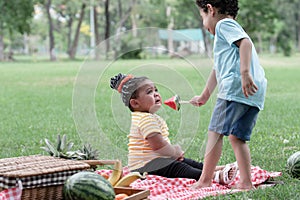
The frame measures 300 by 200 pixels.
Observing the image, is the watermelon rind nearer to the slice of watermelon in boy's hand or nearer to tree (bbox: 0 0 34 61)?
the slice of watermelon in boy's hand

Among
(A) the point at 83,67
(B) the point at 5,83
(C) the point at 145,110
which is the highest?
(A) the point at 83,67

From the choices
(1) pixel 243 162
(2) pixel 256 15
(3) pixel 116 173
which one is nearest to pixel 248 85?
(1) pixel 243 162

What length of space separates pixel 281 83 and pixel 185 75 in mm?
12607

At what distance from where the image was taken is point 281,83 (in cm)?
1683

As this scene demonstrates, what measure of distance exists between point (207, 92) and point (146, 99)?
45cm

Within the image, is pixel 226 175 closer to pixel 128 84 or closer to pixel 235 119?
pixel 235 119

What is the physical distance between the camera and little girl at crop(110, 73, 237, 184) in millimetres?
4539

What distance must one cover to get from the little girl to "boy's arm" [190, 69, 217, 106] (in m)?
0.27

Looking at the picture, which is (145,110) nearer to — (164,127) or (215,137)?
(164,127)

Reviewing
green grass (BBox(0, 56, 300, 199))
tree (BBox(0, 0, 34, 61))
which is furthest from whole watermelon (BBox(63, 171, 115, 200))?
tree (BBox(0, 0, 34, 61))

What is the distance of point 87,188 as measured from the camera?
3.60 meters

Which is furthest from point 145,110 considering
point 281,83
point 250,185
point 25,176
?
point 281,83

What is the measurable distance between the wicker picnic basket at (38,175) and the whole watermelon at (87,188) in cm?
12

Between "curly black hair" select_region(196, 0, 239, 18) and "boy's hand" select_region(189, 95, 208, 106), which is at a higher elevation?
"curly black hair" select_region(196, 0, 239, 18)
